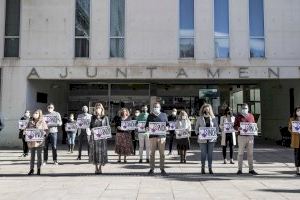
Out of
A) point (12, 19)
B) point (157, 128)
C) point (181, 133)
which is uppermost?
point (12, 19)

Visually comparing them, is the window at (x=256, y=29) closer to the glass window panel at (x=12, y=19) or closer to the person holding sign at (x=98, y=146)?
the person holding sign at (x=98, y=146)

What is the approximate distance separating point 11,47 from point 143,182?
45.2ft

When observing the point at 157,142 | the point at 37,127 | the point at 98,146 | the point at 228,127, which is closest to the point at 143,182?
the point at 157,142

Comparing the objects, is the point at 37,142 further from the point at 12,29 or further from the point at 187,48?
the point at 12,29

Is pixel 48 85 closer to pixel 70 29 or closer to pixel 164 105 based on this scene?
pixel 70 29

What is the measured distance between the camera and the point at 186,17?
72.5 feet

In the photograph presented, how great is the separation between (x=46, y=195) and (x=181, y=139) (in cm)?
668

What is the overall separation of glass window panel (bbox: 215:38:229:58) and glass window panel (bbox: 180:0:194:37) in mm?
1364

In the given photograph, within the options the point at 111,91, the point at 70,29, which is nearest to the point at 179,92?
the point at 111,91

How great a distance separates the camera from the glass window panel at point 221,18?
72.3 ft

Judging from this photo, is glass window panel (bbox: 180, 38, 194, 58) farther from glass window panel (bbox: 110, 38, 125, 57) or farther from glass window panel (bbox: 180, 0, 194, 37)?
glass window panel (bbox: 110, 38, 125, 57)

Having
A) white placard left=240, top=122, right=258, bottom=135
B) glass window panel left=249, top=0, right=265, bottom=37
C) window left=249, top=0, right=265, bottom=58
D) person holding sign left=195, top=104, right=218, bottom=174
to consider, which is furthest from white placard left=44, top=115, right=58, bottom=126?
glass window panel left=249, top=0, right=265, bottom=37

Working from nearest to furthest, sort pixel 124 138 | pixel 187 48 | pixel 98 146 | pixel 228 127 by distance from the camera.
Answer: pixel 98 146 → pixel 124 138 → pixel 228 127 → pixel 187 48

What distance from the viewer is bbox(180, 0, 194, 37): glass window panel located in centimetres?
2202
